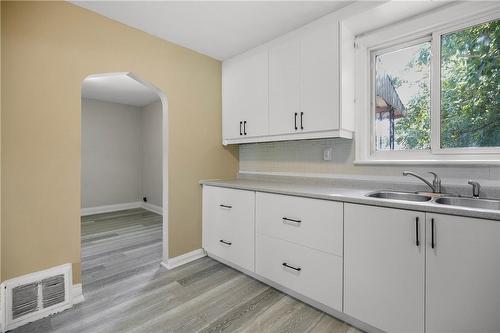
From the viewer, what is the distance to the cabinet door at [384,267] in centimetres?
129

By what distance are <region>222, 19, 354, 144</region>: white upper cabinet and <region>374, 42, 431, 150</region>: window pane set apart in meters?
0.28

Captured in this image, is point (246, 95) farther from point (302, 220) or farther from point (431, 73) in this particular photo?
point (431, 73)

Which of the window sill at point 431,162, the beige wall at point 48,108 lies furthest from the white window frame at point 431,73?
the beige wall at point 48,108

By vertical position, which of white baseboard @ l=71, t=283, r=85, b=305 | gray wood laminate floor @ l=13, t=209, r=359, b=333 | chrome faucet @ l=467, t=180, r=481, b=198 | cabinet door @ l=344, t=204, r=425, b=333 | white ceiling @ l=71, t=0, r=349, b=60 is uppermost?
white ceiling @ l=71, t=0, r=349, b=60

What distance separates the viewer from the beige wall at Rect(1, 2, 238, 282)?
157cm

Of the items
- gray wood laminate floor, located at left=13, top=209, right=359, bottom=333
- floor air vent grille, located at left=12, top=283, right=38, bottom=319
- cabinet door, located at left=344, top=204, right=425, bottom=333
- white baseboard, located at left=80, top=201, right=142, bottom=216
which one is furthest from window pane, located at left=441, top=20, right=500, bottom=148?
white baseboard, located at left=80, top=201, right=142, bottom=216

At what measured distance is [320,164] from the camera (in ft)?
7.61

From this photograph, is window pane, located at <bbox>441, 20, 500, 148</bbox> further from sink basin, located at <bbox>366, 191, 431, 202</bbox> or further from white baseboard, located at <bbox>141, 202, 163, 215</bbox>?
white baseboard, located at <bbox>141, 202, 163, 215</bbox>

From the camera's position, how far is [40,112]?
65.9 inches

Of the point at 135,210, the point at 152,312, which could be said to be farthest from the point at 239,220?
the point at 135,210

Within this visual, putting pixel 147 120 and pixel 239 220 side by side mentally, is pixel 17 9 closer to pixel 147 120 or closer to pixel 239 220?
pixel 239 220

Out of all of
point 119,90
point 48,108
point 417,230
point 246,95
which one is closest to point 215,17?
point 246,95

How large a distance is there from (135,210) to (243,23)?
4.43m

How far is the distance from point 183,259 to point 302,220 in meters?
1.43
